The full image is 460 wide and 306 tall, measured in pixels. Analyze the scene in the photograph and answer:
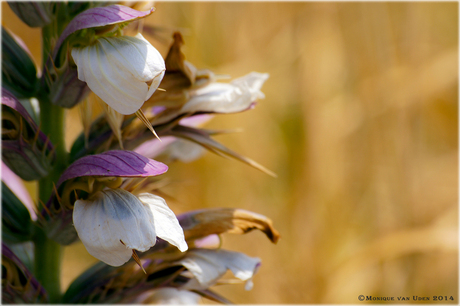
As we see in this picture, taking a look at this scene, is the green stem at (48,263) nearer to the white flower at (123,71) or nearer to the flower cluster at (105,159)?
the flower cluster at (105,159)

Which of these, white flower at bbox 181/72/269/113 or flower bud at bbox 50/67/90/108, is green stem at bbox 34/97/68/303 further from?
white flower at bbox 181/72/269/113

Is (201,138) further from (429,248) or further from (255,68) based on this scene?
(255,68)

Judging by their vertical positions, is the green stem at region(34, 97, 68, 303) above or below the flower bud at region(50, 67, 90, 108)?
below

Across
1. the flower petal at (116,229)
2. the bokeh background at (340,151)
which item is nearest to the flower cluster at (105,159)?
the flower petal at (116,229)

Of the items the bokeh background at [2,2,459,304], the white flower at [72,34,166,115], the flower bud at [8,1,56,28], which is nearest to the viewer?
the white flower at [72,34,166,115]

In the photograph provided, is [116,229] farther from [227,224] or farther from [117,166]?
[227,224]

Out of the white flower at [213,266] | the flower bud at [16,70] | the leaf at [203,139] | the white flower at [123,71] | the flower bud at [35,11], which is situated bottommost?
the white flower at [213,266]

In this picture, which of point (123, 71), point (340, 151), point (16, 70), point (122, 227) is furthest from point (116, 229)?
point (340, 151)

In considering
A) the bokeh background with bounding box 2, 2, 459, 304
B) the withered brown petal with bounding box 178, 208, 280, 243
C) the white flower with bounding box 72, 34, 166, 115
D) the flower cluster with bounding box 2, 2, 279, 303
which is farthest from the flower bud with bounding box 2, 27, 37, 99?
the bokeh background with bounding box 2, 2, 459, 304

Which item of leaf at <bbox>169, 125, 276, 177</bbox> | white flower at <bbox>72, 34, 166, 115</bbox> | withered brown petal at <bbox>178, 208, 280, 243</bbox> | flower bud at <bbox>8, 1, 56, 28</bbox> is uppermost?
flower bud at <bbox>8, 1, 56, 28</bbox>
